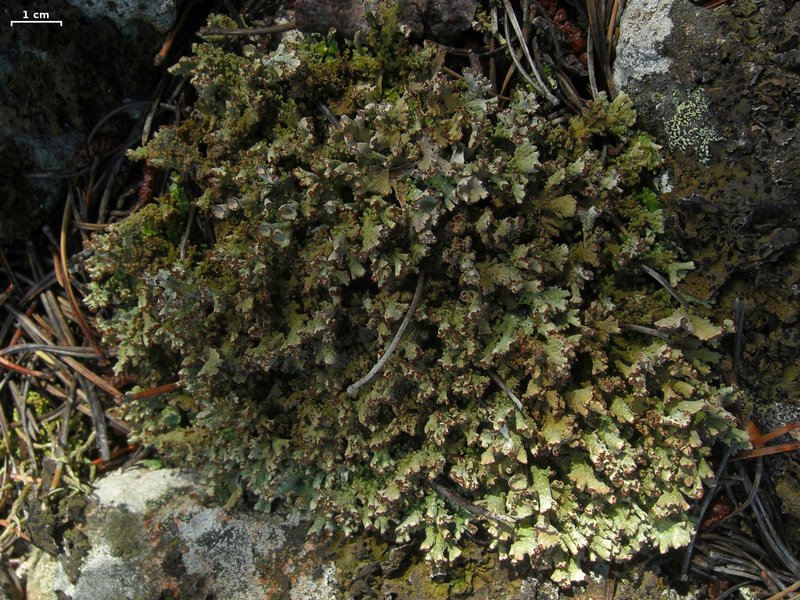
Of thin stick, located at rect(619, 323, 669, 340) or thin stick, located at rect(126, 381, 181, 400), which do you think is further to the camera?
thin stick, located at rect(126, 381, 181, 400)

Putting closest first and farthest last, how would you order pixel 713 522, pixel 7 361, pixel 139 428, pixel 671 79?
1. pixel 671 79
2. pixel 713 522
3. pixel 139 428
4. pixel 7 361

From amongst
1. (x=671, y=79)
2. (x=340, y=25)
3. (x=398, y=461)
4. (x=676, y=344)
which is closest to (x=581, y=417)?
(x=676, y=344)

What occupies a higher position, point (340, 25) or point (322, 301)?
point (340, 25)

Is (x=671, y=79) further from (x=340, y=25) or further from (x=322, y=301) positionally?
(x=322, y=301)

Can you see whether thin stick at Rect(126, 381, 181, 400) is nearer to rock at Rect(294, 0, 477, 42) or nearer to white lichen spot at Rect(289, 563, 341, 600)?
white lichen spot at Rect(289, 563, 341, 600)

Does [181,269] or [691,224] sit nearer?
[691,224]

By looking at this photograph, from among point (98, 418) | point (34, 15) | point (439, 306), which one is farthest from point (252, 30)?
point (98, 418)

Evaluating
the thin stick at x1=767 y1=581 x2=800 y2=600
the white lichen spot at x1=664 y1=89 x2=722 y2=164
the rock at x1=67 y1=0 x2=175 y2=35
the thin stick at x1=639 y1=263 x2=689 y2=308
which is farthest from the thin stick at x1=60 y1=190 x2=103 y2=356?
the thin stick at x1=767 y1=581 x2=800 y2=600

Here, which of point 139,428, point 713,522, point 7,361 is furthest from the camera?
point 7,361
